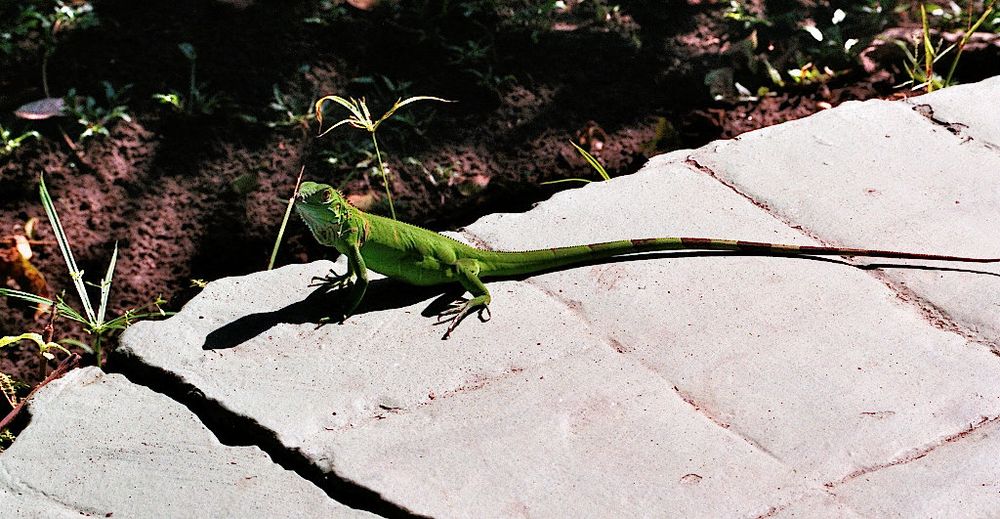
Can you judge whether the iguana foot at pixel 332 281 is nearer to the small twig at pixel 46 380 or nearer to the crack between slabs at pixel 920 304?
the small twig at pixel 46 380

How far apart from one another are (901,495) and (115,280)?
328 cm

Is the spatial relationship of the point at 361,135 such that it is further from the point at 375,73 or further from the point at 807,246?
the point at 807,246

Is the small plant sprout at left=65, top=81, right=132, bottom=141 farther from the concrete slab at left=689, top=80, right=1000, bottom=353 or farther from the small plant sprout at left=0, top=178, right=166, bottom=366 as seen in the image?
the concrete slab at left=689, top=80, right=1000, bottom=353

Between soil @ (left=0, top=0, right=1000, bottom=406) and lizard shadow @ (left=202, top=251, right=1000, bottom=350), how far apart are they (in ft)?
3.22

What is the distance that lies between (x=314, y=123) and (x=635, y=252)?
6.52ft

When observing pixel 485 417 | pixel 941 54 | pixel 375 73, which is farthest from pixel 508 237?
pixel 941 54

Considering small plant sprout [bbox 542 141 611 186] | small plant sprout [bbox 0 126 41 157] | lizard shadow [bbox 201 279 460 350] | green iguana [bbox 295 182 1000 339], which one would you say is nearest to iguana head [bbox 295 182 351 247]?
green iguana [bbox 295 182 1000 339]

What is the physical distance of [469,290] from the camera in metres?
3.68

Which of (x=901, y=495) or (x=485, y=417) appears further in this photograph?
(x=485, y=417)

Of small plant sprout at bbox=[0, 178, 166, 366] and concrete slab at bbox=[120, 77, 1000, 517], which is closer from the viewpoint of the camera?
concrete slab at bbox=[120, 77, 1000, 517]

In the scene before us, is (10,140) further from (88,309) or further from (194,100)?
(88,309)

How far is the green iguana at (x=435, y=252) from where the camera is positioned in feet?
11.6

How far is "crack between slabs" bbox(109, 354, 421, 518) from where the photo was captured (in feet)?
9.36

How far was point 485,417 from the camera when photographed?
3115mm
